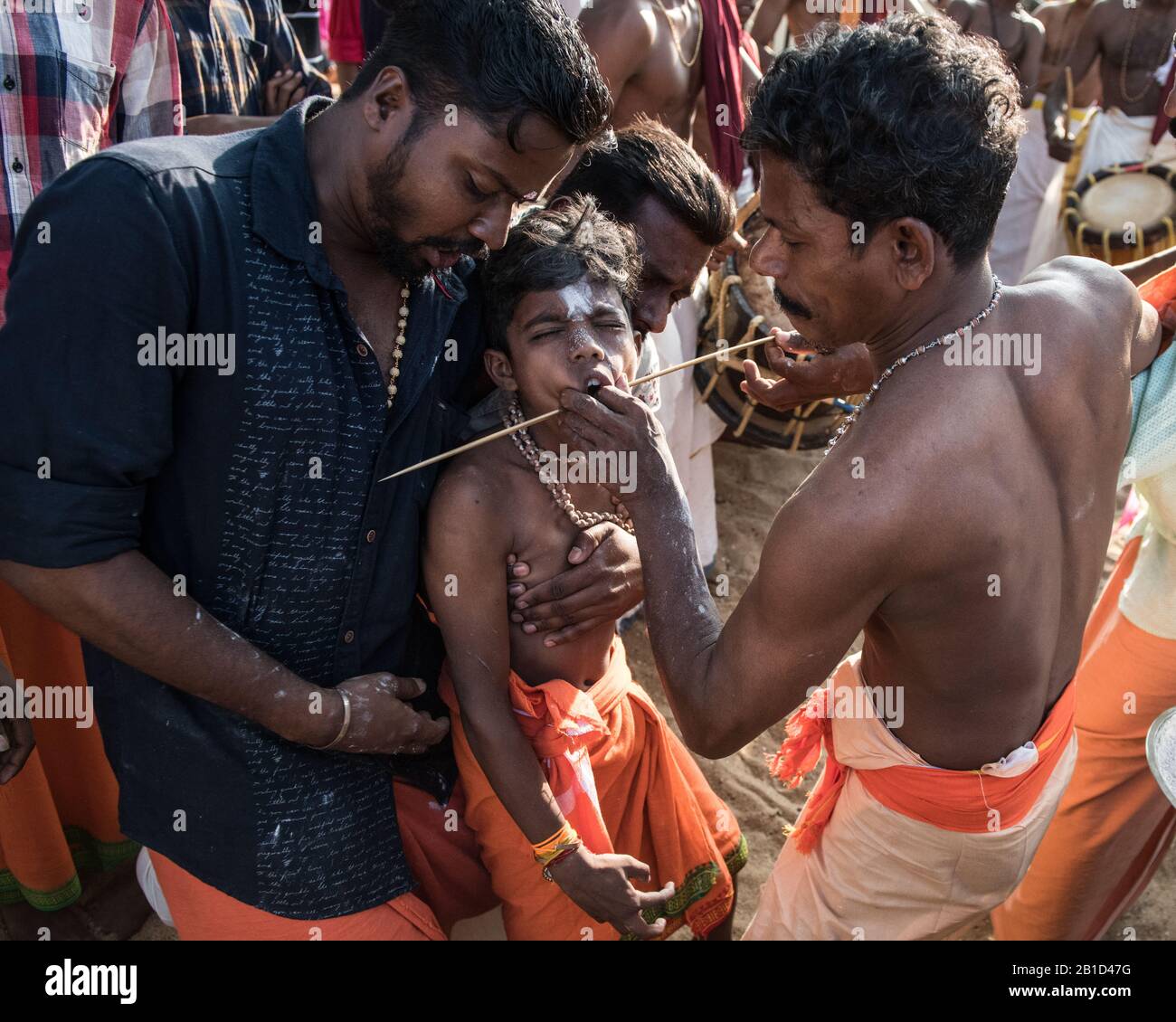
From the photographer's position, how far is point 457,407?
2242 mm

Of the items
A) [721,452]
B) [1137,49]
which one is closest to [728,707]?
[721,452]

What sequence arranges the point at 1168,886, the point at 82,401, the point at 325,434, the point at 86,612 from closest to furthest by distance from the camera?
1. the point at 82,401
2. the point at 86,612
3. the point at 325,434
4. the point at 1168,886

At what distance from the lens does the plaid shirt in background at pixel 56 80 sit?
2596mm

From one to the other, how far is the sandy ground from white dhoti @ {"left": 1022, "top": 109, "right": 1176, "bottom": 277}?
268cm

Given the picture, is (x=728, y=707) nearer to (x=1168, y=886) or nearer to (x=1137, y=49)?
(x=1168, y=886)

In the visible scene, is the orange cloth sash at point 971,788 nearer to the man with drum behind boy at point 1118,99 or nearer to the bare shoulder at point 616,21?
the bare shoulder at point 616,21

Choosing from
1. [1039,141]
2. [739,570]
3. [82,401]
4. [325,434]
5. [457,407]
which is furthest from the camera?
[1039,141]

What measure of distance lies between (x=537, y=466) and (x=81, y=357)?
3.14 ft

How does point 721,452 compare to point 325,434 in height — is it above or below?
below

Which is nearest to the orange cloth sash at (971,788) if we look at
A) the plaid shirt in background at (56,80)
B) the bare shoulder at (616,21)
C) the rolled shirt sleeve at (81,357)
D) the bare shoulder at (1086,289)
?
the bare shoulder at (1086,289)

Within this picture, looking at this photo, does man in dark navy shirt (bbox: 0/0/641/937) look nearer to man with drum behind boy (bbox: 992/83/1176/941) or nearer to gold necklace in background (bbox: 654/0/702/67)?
man with drum behind boy (bbox: 992/83/1176/941)

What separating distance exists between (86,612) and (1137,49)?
8.08 meters

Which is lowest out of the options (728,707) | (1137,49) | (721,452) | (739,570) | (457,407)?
(739,570)

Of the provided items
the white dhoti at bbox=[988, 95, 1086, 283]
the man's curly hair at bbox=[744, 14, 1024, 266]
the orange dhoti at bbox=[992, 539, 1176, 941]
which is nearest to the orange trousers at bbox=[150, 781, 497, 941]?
the man's curly hair at bbox=[744, 14, 1024, 266]
